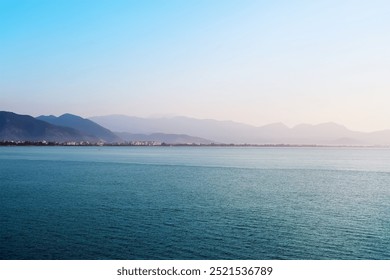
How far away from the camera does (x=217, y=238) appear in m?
18.4

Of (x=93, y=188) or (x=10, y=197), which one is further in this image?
(x=93, y=188)

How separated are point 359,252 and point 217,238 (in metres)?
6.18
